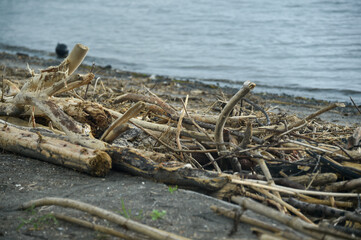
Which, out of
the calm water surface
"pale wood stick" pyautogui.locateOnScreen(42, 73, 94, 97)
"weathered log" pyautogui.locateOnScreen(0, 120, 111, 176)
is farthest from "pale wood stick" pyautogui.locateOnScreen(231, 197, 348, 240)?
the calm water surface

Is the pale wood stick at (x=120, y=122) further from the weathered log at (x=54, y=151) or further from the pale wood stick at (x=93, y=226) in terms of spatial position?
the pale wood stick at (x=93, y=226)

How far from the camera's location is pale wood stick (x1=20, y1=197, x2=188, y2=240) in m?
1.99

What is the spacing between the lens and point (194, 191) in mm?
2789

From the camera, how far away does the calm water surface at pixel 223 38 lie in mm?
14250

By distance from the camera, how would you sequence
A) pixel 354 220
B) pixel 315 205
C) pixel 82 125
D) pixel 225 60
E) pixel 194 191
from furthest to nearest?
pixel 225 60
pixel 82 125
pixel 194 191
pixel 315 205
pixel 354 220

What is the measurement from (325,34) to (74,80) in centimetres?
2262

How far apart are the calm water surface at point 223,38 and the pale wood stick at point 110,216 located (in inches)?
399

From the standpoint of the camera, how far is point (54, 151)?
316cm

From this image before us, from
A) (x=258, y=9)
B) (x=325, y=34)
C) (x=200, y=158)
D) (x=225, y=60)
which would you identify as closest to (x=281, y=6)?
(x=258, y=9)

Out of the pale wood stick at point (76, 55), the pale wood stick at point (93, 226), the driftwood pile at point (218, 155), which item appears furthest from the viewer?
the pale wood stick at point (76, 55)

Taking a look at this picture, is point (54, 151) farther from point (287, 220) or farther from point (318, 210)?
point (318, 210)

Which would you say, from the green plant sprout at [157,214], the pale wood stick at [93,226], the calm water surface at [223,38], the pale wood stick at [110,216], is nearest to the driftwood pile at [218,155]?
the green plant sprout at [157,214]

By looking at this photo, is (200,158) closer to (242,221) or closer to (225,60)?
(242,221)

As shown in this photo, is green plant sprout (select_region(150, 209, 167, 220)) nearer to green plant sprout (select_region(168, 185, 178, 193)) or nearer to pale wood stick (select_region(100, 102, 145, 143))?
green plant sprout (select_region(168, 185, 178, 193))
